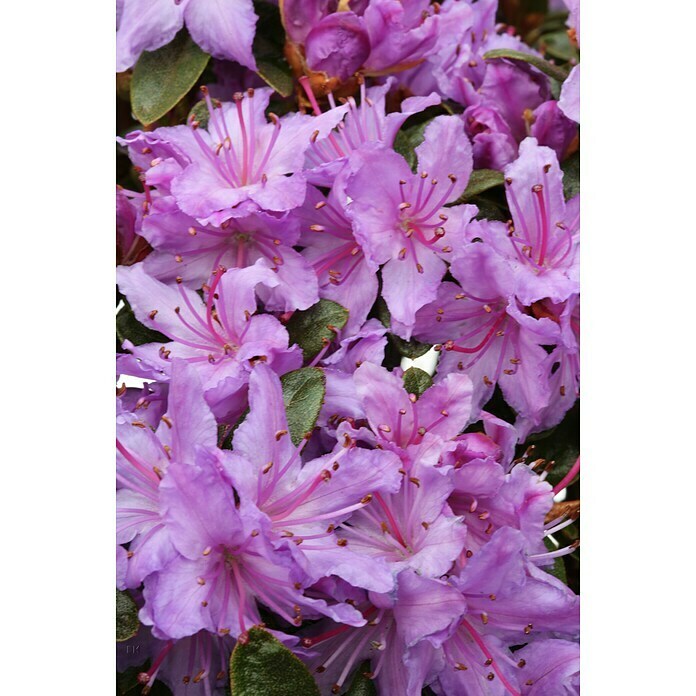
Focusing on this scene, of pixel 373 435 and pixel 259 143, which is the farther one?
pixel 259 143

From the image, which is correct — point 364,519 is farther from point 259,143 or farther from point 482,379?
point 259,143

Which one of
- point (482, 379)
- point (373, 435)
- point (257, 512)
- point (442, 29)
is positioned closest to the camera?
point (257, 512)

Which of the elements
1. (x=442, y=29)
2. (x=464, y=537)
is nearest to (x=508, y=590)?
(x=464, y=537)

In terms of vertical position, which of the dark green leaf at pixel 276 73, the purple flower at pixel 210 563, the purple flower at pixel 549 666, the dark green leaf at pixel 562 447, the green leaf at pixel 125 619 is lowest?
the purple flower at pixel 549 666

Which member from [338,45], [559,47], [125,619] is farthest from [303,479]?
[559,47]

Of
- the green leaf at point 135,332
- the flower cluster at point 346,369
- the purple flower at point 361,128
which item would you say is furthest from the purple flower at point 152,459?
the purple flower at point 361,128

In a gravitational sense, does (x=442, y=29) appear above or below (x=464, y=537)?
above

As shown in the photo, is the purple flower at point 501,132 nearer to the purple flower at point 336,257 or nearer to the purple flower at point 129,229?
the purple flower at point 336,257
